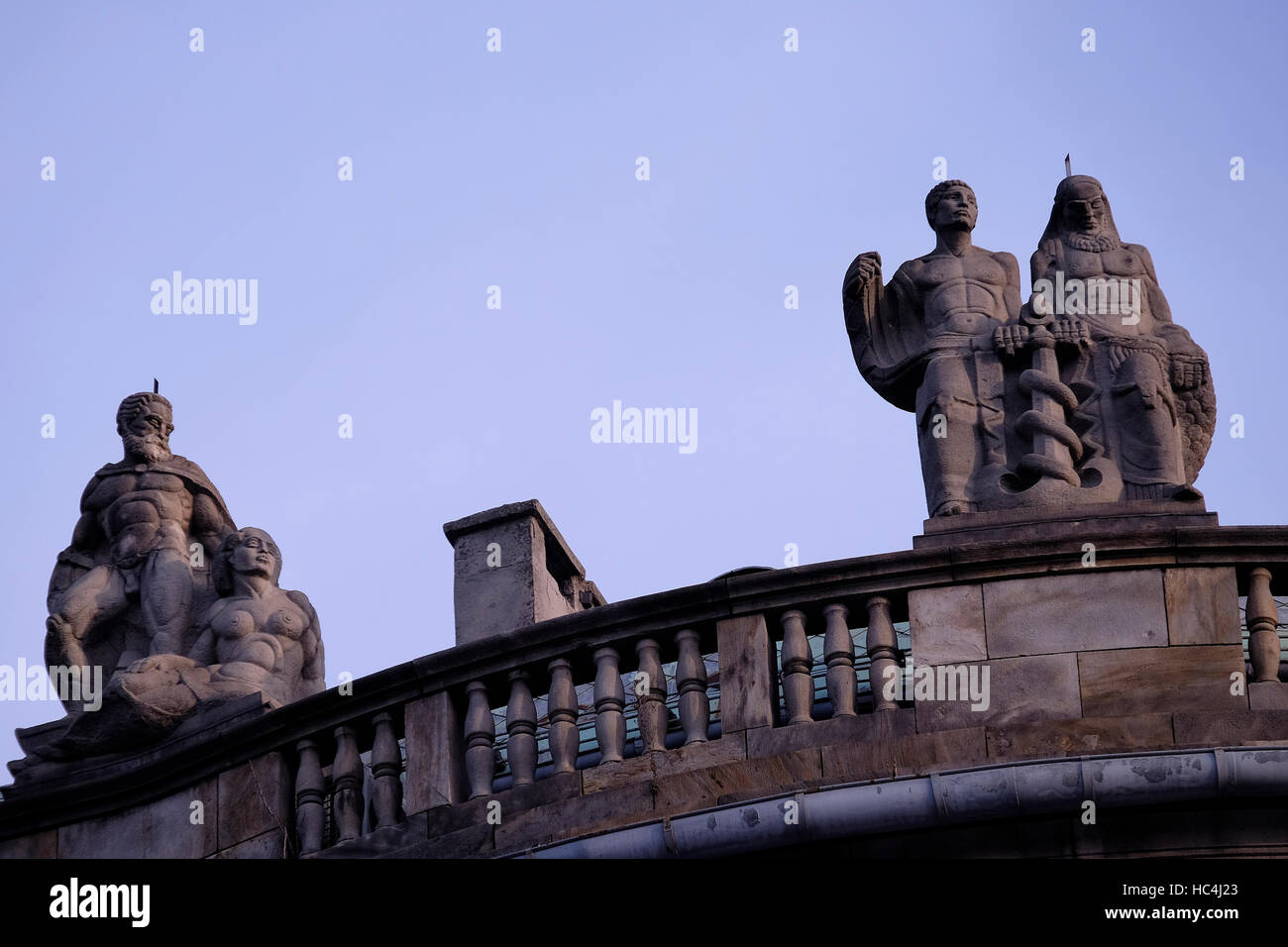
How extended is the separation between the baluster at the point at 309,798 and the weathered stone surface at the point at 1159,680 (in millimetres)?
5201

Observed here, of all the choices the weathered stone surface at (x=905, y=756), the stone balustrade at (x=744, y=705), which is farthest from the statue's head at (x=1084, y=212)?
the weathered stone surface at (x=905, y=756)

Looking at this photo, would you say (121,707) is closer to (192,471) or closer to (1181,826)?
(192,471)

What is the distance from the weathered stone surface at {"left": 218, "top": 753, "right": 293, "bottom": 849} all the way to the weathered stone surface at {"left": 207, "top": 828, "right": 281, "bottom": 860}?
0.12 ft

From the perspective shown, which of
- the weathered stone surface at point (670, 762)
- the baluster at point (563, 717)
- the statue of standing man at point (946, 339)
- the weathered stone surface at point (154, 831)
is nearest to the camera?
the weathered stone surface at point (670, 762)

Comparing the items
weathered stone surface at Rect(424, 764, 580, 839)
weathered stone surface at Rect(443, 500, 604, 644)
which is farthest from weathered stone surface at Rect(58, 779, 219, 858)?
weathered stone surface at Rect(443, 500, 604, 644)

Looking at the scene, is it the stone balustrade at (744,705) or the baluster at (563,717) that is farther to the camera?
the baluster at (563,717)

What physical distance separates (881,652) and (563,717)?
2.16 m

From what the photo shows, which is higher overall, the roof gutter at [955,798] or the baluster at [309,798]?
the baluster at [309,798]

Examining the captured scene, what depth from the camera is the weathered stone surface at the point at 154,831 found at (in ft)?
72.7

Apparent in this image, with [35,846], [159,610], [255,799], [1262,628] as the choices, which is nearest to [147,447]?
[159,610]

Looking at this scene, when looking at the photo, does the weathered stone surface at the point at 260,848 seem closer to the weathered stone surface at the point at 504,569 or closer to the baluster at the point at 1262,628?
the baluster at the point at 1262,628

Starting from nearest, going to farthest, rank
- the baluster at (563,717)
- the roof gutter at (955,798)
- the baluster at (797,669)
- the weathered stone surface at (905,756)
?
the roof gutter at (955,798) → the weathered stone surface at (905,756) → the baluster at (797,669) → the baluster at (563,717)

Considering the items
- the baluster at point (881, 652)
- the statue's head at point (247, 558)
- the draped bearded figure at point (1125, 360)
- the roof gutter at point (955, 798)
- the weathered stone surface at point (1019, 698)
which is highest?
the draped bearded figure at point (1125, 360)
